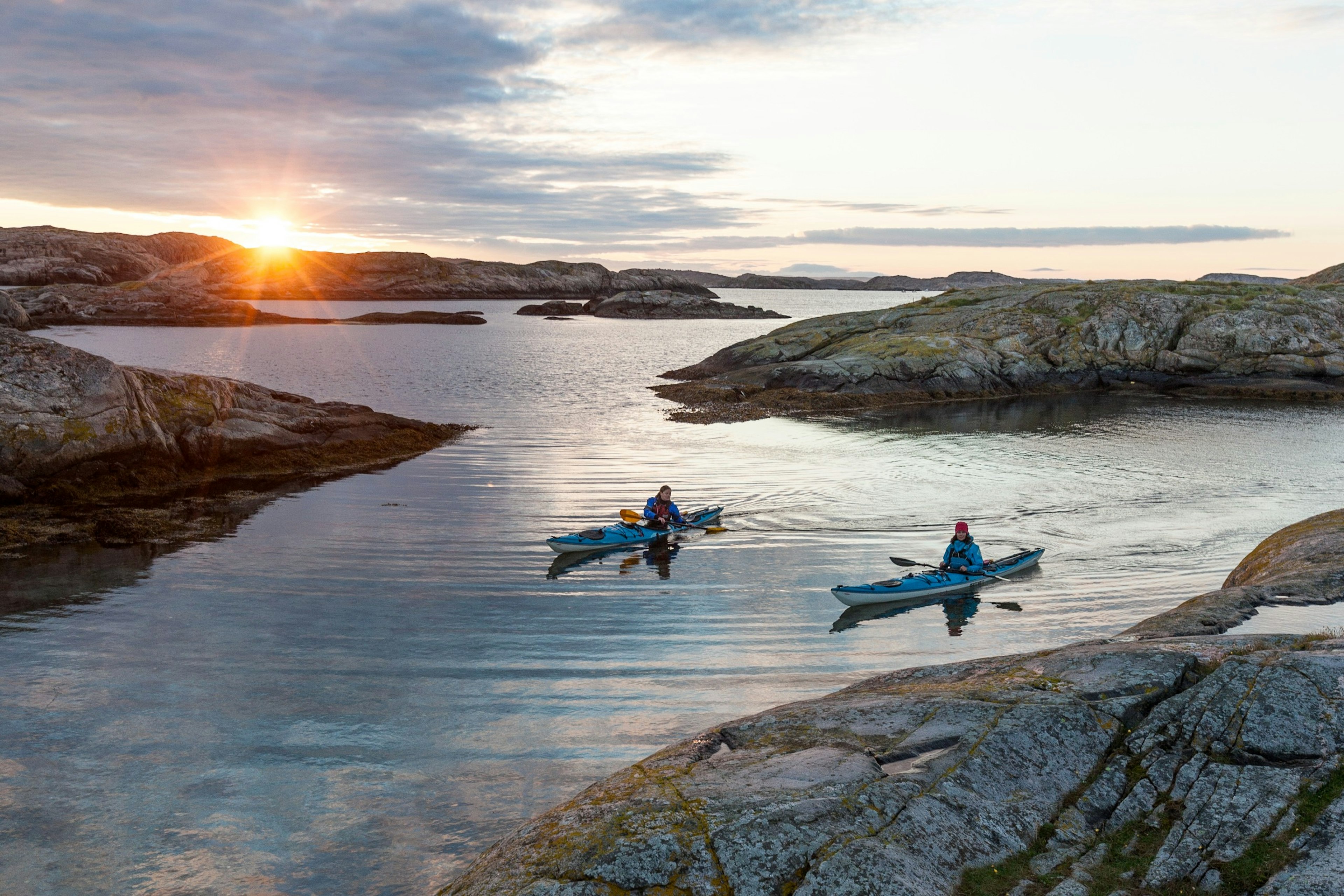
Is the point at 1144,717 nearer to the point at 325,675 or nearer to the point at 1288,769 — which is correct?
the point at 1288,769

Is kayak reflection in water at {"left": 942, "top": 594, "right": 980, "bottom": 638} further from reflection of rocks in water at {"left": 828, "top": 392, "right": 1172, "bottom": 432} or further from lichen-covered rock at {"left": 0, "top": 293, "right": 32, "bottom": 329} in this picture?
lichen-covered rock at {"left": 0, "top": 293, "right": 32, "bottom": 329}

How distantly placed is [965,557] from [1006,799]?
13.9 meters

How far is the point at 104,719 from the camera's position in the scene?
43.9 ft

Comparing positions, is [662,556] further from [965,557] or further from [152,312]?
[152,312]

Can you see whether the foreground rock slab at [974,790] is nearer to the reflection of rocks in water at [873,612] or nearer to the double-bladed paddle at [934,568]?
the reflection of rocks in water at [873,612]

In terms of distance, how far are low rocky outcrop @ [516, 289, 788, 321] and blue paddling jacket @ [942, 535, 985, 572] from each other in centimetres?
15197

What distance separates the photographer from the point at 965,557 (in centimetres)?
2158

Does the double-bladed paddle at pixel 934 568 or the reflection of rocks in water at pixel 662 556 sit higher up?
the double-bladed paddle at pixel 934 568

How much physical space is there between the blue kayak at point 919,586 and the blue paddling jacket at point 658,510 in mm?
6015


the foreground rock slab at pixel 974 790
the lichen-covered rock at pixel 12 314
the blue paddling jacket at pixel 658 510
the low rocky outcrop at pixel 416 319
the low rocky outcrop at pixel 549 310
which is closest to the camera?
the foreground rock slab at pixel 974 790

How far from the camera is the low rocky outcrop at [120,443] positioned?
25.7 metres

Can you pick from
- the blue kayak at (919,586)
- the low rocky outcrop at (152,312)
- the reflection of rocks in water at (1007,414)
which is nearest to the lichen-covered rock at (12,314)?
the low rocky outcrop at (152,312)

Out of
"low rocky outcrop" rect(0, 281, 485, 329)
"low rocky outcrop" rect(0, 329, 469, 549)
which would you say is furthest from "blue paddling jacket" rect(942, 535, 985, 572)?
"low rocky outcrop" rect(0, 281, 485, 329)

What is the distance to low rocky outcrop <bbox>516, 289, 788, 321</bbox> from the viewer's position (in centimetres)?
17950
